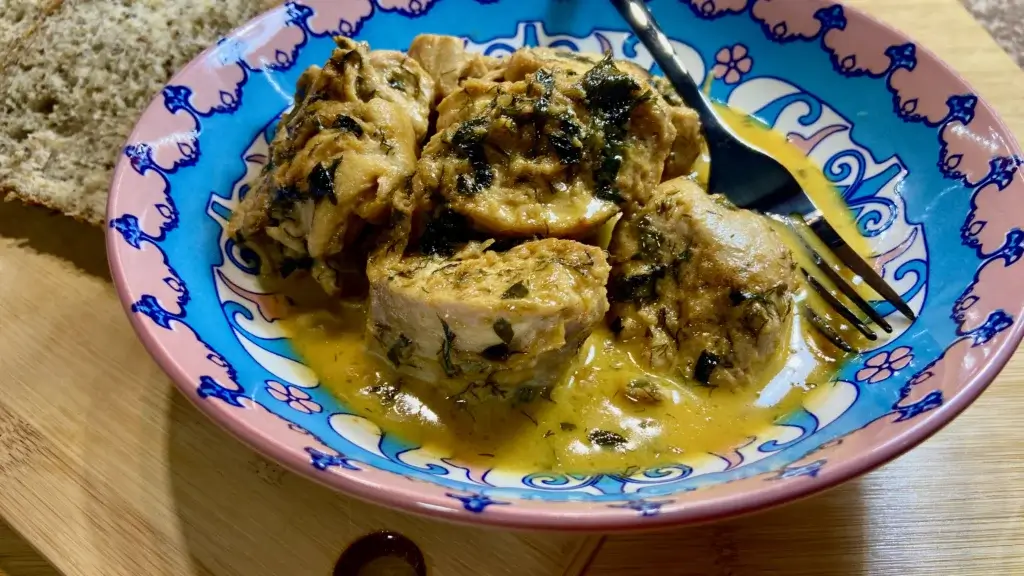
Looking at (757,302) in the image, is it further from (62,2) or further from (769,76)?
(62,2)

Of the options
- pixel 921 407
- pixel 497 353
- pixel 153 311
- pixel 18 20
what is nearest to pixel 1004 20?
pixel 921 407

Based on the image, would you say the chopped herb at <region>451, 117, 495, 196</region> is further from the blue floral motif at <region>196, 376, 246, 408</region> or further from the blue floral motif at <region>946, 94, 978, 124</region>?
the blue floral motif at <region>946, 94, 978, 124</region>

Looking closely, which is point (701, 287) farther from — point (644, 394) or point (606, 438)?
point (606, 438)

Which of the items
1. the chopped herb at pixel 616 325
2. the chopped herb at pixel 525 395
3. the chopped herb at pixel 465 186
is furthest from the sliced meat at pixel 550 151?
the chopped herb at pixel 525 395

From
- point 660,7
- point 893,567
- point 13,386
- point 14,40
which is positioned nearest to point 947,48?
point 660,7

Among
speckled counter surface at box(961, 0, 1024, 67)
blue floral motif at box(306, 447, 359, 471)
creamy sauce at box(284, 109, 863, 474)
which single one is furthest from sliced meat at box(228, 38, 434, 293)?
speckled counter surface at box(961, 0, 1024, 67)

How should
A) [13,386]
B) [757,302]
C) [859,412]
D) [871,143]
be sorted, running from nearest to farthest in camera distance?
[859,412]
[757,302]
[13,386]
[871,143]
